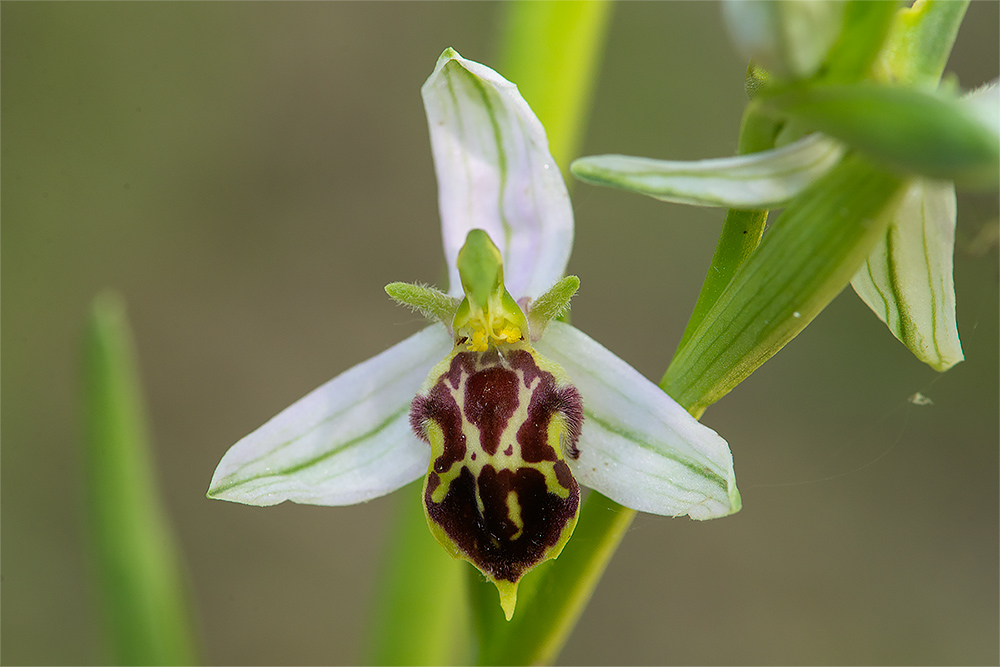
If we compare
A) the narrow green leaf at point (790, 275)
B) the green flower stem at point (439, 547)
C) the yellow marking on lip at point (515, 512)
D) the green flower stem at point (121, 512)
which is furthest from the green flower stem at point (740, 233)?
the green flower stem at point (121, 512)

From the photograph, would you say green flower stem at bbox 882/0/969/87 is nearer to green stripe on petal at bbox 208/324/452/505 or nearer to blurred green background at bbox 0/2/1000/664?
green stripe on petal at bbox 208/324/452/505

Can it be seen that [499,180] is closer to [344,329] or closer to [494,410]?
[494,410]

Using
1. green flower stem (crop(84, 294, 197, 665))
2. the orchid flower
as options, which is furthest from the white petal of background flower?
green flower stem (crop(84, 294, 197, 665))

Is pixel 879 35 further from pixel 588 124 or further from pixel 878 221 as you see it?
pixel 588 124

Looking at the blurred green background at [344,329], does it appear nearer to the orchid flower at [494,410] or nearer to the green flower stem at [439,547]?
the green flower stem at [439,547]

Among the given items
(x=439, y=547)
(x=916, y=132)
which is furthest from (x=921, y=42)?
(x=439, y=547)

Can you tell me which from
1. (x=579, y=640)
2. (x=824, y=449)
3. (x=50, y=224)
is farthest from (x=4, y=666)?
(x=824, y=449)
